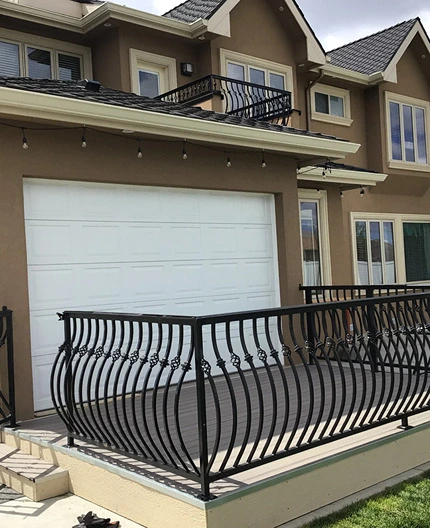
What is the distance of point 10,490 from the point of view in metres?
4.93

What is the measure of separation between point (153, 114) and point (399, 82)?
34.8ft

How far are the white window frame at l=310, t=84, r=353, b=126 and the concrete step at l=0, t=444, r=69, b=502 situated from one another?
35.1ft

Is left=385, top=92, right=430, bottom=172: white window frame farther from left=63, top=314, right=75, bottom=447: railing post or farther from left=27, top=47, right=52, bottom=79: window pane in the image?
left=63, top=314, right=75, bottom=447: railing post

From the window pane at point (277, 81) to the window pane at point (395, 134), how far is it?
3414 millimetres

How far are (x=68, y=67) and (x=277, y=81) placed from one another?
4.52m

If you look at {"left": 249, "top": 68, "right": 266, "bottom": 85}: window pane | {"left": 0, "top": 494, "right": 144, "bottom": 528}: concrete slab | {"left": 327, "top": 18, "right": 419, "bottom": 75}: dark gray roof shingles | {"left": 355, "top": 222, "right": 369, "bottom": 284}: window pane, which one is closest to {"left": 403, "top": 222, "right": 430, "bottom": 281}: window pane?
{"left": 355, "top": 222, "right": 369, "bottom": 284}: window pane

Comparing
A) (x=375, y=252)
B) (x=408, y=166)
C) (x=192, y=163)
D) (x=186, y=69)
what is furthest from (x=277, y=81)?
(x=192, y=163)

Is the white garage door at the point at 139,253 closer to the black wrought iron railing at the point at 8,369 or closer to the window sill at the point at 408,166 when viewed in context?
the black wrought iron railing at the point at 8,369

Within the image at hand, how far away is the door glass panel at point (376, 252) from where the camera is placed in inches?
555

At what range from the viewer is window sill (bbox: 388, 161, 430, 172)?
14383mm

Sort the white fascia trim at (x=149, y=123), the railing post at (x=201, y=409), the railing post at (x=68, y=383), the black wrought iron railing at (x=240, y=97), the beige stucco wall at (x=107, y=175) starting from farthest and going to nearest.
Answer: the black wrought iron railing at (x=240, y=97), the beige stucco wall at (x=107, y=175), the white fascia trim at (x=149, y=123), the railing post at (x=68, y=383), the railing post at (x=201, y=409)

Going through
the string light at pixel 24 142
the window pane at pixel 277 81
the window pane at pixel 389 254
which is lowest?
the window pane at pixel 389 254

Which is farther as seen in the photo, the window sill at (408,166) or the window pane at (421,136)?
the window pane at (421,136)

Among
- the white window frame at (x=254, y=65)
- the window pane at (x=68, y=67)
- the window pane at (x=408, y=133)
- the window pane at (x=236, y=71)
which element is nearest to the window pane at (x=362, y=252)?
the window pane at (x=408, y=133)
